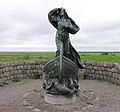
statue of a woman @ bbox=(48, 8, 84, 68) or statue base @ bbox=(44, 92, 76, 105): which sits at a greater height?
statue of a woman @ bbox=(48, 8, 84, 68)

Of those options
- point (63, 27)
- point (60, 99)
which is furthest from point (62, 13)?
point (60, 99)

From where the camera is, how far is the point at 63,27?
363 inches

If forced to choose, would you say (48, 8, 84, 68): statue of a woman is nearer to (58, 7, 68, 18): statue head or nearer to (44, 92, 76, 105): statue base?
(58, 7, 68, 18): statue head

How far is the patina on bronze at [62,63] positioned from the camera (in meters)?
8.85

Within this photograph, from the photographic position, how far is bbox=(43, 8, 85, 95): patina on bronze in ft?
29.0

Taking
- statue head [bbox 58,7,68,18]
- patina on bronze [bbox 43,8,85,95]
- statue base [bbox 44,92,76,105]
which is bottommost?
statue base [bbox 44,92,76,105]

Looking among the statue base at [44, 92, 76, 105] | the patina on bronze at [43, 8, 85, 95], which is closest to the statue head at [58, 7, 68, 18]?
the patina on bronze at [43, 8, 85, 95]

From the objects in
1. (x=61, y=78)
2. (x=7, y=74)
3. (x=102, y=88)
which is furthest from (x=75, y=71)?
(x=7, y=74)

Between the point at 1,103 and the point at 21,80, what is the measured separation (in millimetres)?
5788

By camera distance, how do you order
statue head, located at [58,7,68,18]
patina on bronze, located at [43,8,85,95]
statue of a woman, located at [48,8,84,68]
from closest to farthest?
patina on bronze, located at [43,8,85,95]
statue of a woman, located at [48,8,84,68]
statue head, located at [58,7,68,18]

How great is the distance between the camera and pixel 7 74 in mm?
14320

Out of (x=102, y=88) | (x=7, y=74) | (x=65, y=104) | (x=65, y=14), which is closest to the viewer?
(x=65, y=104)

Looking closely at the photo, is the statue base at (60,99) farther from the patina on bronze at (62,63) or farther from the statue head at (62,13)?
the statue head at (62,13)

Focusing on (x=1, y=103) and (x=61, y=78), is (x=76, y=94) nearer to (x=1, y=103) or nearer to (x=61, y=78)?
(x=61, y=78)
